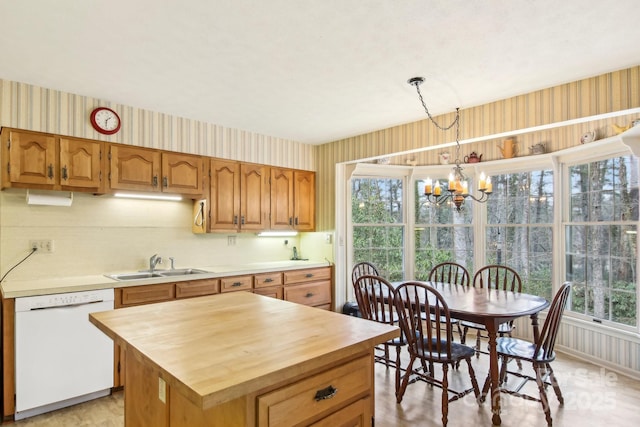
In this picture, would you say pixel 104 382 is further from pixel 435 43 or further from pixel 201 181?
pixel 435 43

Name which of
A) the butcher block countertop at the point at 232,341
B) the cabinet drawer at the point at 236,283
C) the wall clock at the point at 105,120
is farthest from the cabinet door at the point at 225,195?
the butcher block countertop at the point at 232,341

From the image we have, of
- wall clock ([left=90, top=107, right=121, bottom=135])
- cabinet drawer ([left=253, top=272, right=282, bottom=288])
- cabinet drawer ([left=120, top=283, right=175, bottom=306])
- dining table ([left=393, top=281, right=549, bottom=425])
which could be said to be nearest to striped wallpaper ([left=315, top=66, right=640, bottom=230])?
cabinet drawer ([left=253, top=272, right=282, bottom=288])

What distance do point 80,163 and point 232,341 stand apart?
2.55m

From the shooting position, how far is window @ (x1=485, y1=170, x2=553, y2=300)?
13.6 ft

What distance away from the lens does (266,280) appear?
399 centimetres

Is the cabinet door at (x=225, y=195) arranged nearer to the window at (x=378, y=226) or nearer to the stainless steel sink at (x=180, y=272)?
the stainless steel sink at (x=180, y=272)

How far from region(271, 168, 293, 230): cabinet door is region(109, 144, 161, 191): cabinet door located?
1383 millimetres

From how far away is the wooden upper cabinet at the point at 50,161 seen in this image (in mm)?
2807

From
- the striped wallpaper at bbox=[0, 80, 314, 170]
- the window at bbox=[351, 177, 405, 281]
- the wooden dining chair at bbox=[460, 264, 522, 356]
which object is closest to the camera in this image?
the striped wallpaper at bbox=[0, 80, 314, 170]

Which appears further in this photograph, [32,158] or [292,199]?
[292,199]

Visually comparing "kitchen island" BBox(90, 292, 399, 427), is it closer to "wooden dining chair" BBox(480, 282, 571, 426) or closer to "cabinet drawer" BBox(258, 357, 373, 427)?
"cabinet drawer" BBox(258, 357, 373, 427)

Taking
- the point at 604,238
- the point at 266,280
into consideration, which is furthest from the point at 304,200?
the point at 604,238

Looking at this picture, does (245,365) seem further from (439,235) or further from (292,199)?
(439,235)

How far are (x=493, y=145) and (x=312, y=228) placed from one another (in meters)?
2.49
